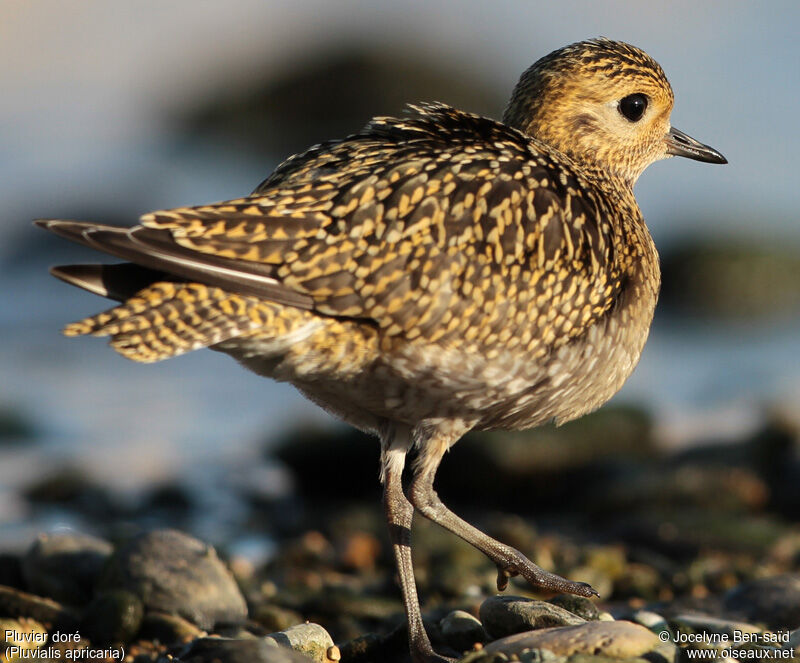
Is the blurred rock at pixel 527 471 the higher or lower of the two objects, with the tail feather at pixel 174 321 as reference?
lower

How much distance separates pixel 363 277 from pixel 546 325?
1.05m

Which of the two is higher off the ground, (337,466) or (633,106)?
(633,106)


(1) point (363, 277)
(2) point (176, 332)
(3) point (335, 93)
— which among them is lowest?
(3) point (335, 93)

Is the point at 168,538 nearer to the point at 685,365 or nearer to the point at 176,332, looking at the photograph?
the point at 176,332

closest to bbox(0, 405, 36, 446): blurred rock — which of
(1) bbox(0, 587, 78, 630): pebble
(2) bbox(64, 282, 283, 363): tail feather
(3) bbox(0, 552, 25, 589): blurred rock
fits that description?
(3) bbox(0, 552, 25, 589): blurred rock

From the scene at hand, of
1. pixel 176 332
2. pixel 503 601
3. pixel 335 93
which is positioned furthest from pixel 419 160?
pixel 335 93

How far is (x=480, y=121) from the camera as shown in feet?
23.8

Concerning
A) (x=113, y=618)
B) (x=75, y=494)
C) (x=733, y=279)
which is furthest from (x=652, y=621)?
(x=733, y=279)

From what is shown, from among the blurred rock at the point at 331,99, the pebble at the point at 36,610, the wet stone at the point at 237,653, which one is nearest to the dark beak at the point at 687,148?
the wet stone at the point at 237,653

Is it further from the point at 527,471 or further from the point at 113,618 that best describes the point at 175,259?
the point at 527,471

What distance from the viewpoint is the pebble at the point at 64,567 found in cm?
824

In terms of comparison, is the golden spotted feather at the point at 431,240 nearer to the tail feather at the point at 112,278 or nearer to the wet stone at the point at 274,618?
the tail feather at the point at 112,278

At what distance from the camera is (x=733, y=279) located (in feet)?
68.6

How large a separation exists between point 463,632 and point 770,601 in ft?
7.51
